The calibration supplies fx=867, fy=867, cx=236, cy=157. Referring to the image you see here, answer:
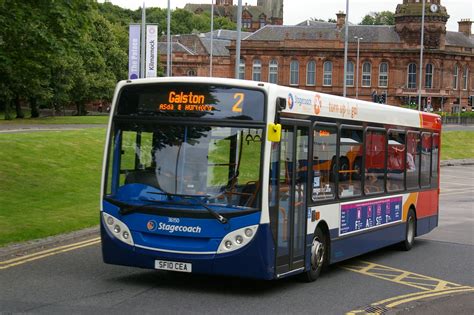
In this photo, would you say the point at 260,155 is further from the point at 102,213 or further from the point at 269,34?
the point at 269,34

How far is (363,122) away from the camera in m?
14.9

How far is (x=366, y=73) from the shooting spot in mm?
122062

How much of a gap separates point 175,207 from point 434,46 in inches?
4405

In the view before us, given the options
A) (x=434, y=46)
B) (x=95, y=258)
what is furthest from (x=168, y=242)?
(x=434, y=46)

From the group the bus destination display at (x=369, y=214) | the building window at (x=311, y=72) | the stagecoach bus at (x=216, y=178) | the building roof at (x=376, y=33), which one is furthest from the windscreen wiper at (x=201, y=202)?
the building window at (x=311, y=72)

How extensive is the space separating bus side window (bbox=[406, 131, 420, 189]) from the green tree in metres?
173

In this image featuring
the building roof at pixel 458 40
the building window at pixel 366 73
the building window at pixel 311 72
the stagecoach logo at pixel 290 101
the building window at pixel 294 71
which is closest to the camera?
the stagecoach logo at pixel 290 101

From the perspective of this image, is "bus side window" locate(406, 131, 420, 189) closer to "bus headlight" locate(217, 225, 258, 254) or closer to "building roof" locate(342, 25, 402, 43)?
"bus headlight" locate(217, 225, 258, 254)

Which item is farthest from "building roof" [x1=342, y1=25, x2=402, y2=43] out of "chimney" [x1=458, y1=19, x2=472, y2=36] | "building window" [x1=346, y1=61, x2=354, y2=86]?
"chimney" [x1=458, y1=19, x2=472, y2=36]

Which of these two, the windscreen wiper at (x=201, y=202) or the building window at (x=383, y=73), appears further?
the building window at (x=383, y=73)

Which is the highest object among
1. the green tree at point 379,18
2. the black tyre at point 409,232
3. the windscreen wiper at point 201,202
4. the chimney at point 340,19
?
the green tree at point 379,18

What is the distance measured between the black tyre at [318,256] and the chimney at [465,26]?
12416 cm

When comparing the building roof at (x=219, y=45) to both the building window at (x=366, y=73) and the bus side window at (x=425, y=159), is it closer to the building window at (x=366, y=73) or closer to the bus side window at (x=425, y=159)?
the building window at (x=366, y=73)

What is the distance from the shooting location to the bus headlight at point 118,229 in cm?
1168
